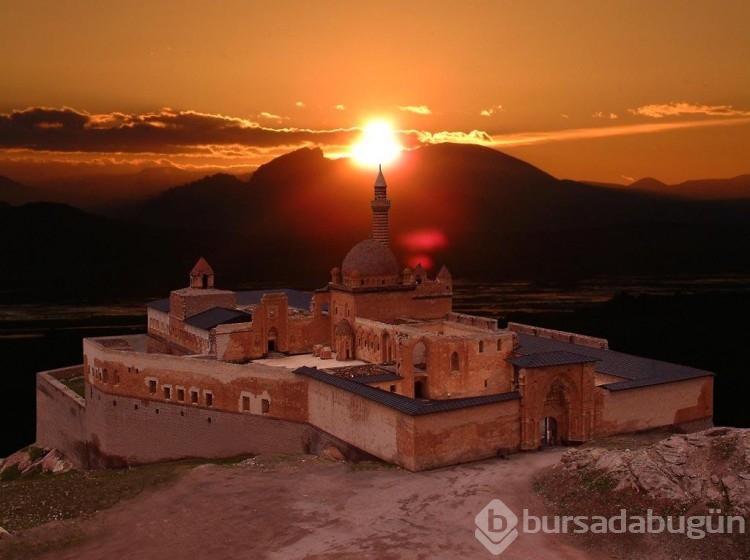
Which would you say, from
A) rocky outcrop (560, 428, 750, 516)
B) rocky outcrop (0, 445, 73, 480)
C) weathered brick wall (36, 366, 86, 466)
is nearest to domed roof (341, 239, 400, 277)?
weathered brick wall (36, 366, 86, 466)

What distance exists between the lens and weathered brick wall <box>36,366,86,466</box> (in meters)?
54.9

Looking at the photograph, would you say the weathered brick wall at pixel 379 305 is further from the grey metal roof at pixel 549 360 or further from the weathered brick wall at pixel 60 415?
the weathered brick wall at pixel 60 415

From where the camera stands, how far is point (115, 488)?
38.0 metres

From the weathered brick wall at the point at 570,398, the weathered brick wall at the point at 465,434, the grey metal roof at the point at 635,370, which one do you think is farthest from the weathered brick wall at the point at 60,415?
the weathered brick wall at the point at 570,398

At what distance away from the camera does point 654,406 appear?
42281mm

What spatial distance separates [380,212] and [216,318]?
42.6 feet

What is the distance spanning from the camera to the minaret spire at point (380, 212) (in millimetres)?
56812

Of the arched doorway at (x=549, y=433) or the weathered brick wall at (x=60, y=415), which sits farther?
the weathered brick wall at (x=60, y=415)

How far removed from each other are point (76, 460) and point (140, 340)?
1247cm

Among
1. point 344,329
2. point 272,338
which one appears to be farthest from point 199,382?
point 344,329

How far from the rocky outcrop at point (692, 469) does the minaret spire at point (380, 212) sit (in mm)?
27929

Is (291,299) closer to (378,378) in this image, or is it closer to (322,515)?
(378,378)

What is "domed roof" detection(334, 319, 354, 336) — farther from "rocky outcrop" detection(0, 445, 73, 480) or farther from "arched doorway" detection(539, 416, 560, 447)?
"rocky outcrop" detection(0, 445, 73, 480)

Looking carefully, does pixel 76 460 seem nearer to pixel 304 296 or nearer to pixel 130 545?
pixel 304 296
